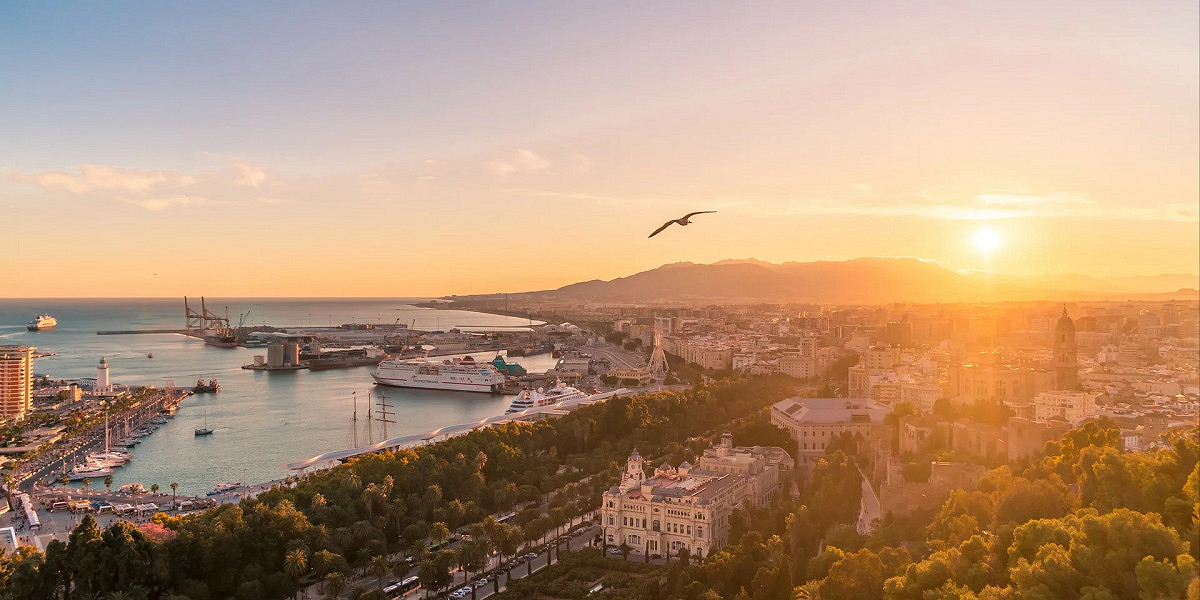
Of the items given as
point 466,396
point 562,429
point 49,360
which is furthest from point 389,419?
point 49,360

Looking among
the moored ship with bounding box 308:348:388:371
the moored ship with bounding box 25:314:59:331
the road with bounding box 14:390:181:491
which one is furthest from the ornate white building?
the moored ship with bounding box 25:314:59:331

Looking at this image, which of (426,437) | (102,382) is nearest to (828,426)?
Answer: (426,437)

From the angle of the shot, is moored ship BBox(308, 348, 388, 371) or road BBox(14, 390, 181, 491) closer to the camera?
road BBox(14, 390, 181, 491)

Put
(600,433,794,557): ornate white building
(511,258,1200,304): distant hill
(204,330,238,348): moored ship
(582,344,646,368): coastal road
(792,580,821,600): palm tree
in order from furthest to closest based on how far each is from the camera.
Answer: (511,258,1200,304): distant hill, (204,330,238,348): moored ship, (582,344,646,368): coastal road, (600,433,794,557): ornate white building, (792,580,821,600): palm tree

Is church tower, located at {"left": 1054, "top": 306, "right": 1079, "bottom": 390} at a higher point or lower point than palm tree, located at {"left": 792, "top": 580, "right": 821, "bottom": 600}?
higher

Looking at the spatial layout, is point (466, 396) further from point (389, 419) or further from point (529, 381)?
point (389, 419)

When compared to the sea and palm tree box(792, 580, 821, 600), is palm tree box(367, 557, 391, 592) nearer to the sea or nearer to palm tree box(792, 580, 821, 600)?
palm tree box(792, 580, 821, 600)
